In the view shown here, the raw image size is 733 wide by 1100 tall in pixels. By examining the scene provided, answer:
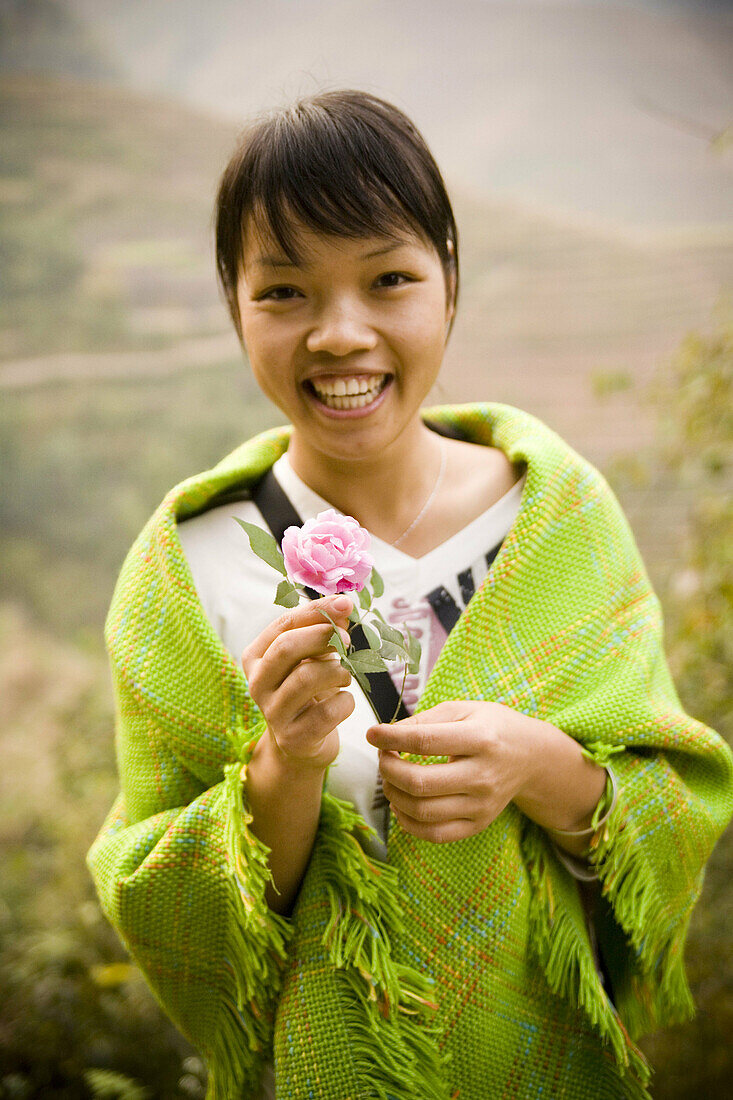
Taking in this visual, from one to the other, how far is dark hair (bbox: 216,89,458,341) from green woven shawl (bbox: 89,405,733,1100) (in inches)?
14.0

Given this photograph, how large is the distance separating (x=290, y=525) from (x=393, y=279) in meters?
0.35

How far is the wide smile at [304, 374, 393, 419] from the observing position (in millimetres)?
994

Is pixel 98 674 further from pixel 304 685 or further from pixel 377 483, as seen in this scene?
pixel 304 685

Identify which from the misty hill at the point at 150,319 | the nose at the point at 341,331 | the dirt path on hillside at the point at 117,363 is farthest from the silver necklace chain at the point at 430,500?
the dirt path on hillside at the point at 117,363

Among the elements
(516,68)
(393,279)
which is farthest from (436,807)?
(516,68)

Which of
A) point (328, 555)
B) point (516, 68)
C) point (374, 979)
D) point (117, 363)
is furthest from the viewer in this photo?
point (117, 363)

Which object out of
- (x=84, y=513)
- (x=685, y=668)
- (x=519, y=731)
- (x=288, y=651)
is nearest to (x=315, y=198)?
(x=288, y=651)

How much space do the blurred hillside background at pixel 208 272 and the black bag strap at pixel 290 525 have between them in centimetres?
116

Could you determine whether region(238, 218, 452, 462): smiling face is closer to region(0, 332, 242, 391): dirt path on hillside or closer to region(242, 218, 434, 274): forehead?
region(242, 218, 434, 274): forehead

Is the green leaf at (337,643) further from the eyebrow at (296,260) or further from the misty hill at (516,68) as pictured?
the misty hill at (516,68)

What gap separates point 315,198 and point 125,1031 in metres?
1.87

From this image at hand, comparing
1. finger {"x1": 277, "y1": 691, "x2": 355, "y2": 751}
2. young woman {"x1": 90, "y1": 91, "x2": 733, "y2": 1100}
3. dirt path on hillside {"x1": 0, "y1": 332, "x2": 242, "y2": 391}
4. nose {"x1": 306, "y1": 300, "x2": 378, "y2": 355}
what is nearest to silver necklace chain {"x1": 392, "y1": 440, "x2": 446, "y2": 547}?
young woman {"x1": 90, "y1": 91, "x2": 733, "y2": 1100}

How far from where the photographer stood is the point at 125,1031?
1959mm

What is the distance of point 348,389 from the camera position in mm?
994
